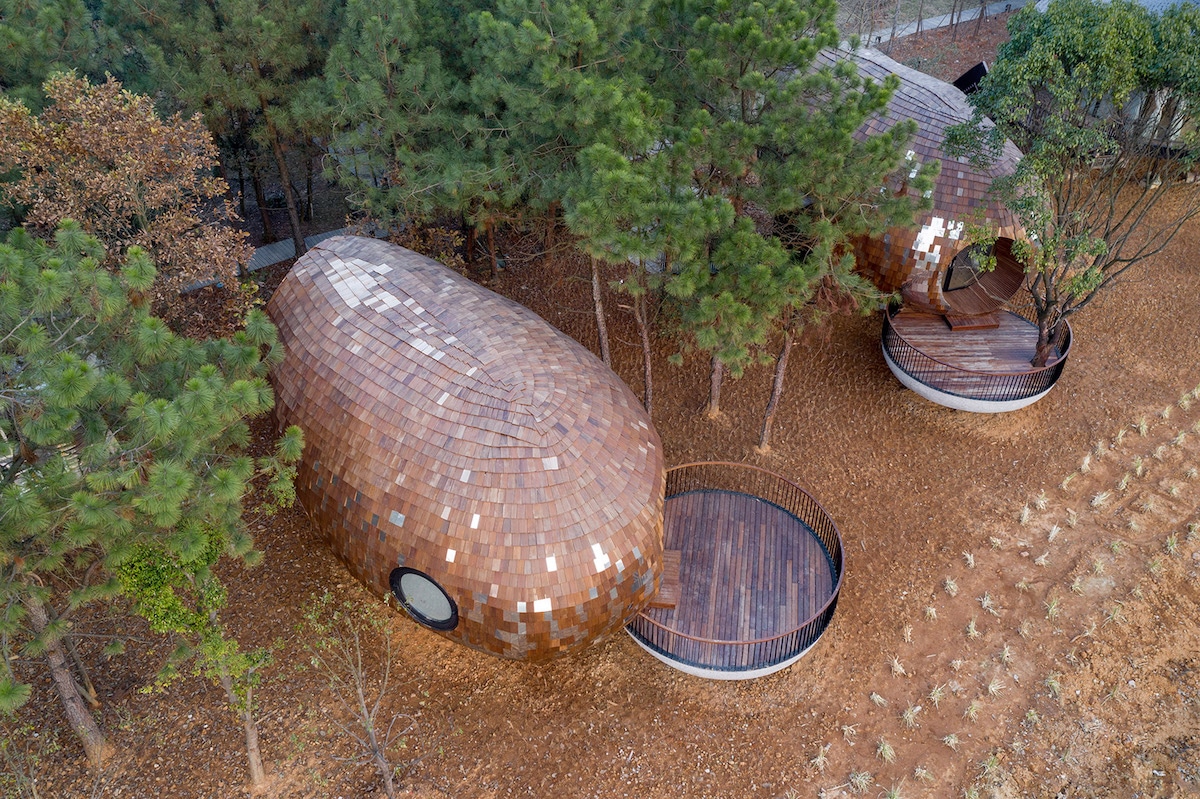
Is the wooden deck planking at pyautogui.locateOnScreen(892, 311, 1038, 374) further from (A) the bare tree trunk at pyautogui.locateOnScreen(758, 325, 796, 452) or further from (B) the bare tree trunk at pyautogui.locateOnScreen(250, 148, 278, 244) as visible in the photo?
(B) the bare tree trunk at pyautogui.locateOnScreen(250, 148, 278, 244)

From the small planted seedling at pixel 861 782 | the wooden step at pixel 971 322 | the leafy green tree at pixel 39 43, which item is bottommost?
the small planted seedling at pixel 861 782

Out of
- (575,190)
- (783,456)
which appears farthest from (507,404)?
(783,456)

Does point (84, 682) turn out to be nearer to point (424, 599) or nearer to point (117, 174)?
point (424, 599)

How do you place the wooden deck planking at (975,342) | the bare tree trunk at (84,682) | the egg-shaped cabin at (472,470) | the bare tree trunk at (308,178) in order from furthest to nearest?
the bare tree trunk at (308,178)
the wooden deck planking at (975,342)
the bare tree trunk at (84,682)
the egg-shaped cabin at (472,470)

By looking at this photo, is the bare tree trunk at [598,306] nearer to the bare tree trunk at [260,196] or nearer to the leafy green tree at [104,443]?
the leafy green tree at [104,443]

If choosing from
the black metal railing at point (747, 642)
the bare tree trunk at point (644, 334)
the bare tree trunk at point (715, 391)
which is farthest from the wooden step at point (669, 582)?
the bare tree trunk at point (715, 391)

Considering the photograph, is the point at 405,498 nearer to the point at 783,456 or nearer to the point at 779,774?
the point at 779,774

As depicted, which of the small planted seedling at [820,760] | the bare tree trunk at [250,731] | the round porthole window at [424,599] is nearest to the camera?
the bare tree trunk at [250,731]
